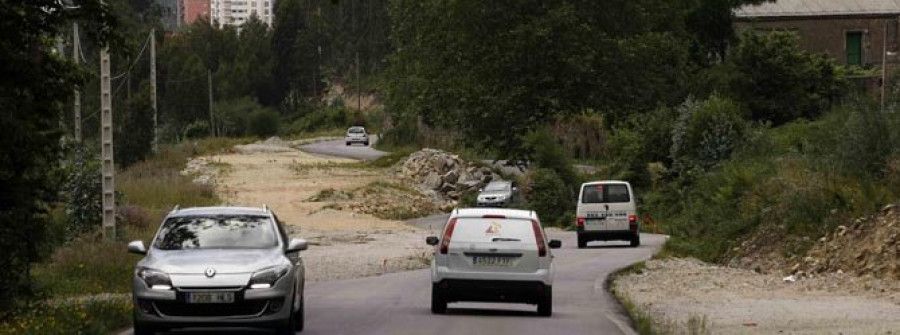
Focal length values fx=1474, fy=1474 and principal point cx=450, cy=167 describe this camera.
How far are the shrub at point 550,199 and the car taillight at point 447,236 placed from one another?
39.0m

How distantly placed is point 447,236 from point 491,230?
650 millimetres

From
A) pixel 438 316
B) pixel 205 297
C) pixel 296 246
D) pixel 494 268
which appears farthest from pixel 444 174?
pixel 205 297

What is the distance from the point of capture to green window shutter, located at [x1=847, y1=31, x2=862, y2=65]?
3627 inches

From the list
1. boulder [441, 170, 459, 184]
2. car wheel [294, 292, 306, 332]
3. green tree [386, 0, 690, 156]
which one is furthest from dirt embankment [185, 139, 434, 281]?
car wheel [294, 292, 306, 332]

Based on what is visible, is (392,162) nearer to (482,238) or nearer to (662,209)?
(662,209)

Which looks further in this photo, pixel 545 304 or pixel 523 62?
pixel 523 62

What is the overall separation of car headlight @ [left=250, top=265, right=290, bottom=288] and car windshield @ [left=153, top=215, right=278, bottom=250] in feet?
3.24

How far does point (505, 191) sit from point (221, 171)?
25.4 m

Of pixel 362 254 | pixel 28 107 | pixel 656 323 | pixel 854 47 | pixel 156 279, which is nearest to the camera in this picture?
pixel 156 279

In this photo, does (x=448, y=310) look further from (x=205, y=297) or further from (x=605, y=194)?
(x=605, y=194)

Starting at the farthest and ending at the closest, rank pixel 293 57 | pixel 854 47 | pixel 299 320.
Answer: pixel 293 57 < pixel 854 47 < pixel 299 320

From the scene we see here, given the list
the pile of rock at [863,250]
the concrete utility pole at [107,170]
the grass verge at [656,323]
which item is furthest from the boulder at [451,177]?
the grass verge at [656,323]

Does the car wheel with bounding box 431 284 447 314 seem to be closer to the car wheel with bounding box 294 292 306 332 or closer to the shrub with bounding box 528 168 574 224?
the car wheel with bounding box 294 292 306 332

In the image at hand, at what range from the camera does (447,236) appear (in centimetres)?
2142
